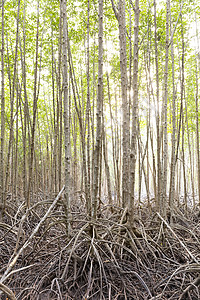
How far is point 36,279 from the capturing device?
208 cm

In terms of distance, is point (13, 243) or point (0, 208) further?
point (0, 208)

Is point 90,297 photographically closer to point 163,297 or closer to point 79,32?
point 163,297

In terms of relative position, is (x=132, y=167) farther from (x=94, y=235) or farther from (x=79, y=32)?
(x=79, y=32)

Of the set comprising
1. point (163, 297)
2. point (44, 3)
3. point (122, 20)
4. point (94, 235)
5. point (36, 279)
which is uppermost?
A: point (44, 3)

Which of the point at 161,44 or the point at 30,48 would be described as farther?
the point at 30,48

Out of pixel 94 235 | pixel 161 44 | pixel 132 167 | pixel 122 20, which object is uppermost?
pixel 161 44

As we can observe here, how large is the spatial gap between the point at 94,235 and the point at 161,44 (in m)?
4.05

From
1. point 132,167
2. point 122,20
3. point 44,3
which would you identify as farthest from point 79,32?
point 132,167

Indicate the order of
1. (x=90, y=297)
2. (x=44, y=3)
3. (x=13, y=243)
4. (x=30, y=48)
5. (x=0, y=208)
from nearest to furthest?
(x=90, y=297)
(x=13, y=243)
(x=0, y=208)
(x=44, y=3)
(x=30, y=48)

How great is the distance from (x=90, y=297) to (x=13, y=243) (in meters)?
1.42

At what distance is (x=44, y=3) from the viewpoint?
165 inches

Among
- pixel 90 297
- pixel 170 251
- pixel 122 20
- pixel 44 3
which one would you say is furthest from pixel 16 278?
pixel 44 3

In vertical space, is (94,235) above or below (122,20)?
below

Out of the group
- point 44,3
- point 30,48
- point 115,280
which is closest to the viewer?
point 115,280
